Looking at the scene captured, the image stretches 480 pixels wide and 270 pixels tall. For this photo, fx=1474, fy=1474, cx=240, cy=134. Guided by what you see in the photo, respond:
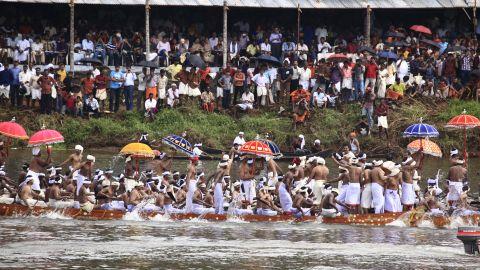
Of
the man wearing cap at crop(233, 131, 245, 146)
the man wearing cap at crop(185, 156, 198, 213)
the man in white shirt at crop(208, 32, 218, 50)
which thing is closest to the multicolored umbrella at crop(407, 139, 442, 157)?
the man wearing cap at crop(233, 131, 245, 146)

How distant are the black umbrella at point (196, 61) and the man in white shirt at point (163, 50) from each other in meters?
1.05

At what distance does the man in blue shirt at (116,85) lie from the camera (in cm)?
4169

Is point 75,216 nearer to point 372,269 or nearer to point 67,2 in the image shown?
point 372,269

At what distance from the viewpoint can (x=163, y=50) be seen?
4372 centimetres

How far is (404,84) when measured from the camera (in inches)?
1690

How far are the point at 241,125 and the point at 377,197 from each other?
11.0 meters

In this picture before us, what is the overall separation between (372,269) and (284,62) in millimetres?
17252

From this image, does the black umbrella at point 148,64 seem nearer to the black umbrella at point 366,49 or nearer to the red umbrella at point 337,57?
the red umbrella at point 337,57

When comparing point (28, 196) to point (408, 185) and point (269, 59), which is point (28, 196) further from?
point (269, 59)

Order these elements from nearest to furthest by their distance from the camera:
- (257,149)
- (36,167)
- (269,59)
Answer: (36,167) < (257,149) < (269,59)

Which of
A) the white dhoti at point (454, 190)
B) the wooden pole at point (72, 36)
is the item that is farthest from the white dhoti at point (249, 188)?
the wooden pole at point (72, 36)

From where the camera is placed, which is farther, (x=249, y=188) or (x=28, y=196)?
(x=249, y=188)

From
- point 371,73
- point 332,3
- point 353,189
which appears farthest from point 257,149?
point 332,3

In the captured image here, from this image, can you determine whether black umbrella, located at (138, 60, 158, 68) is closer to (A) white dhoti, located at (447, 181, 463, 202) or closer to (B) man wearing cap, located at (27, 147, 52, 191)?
(B) man wearing cap, located at (27, 147, 52, 191)
